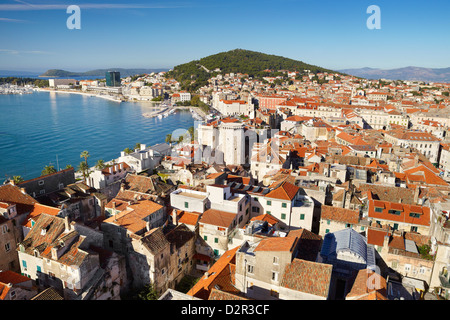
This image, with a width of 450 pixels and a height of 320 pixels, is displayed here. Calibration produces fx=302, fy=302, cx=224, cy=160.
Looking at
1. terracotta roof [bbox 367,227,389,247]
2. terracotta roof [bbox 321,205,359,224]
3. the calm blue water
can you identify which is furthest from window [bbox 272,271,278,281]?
the calm blue water

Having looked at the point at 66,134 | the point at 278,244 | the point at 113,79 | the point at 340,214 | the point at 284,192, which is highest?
the point at 113,79

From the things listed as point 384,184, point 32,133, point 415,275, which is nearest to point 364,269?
point 415,275

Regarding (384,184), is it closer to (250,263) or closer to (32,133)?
(250,263)

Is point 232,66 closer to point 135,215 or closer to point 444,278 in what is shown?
point 135,215

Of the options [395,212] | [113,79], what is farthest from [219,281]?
[113,79]

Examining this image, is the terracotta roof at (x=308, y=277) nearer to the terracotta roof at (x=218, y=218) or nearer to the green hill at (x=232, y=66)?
the terracotta roof at (x=218, y=218)

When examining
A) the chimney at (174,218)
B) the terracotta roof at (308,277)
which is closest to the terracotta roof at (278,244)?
the terracotta roof at (308,277)
